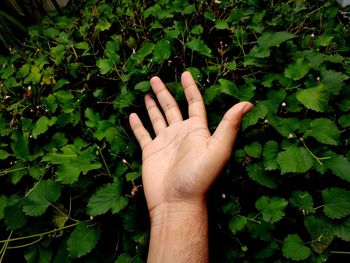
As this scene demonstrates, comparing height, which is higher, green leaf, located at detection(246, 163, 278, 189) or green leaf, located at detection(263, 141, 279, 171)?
green leaf, located at detection(263, 141, 279, 171)

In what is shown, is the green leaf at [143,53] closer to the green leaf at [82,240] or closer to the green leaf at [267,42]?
the green leaf at [267,42]

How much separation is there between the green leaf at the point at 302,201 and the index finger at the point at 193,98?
1.52ft

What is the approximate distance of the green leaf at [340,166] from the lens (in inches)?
38.3

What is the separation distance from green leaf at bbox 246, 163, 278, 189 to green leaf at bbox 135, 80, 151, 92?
0.58 m

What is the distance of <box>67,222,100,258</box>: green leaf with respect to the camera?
1.05 m

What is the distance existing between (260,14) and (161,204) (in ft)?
3.68

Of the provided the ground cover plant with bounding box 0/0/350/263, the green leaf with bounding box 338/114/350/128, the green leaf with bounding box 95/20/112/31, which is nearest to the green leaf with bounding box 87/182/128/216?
the ground cover plant with bounding box 0/0/350/263

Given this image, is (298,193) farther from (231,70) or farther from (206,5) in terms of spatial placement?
(206,5)

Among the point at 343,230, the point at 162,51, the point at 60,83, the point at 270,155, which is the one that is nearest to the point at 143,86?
the point at 162,51

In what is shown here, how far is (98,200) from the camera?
110cm

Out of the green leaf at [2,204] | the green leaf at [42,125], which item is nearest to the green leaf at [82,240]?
the green leaf at [2,204]

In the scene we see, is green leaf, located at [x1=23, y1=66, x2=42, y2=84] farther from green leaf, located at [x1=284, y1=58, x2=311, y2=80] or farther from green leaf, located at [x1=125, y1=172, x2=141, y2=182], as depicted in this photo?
green leaf, located at [x1=284, y1=58, x2=311, y2=80]

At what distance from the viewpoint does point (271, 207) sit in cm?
100

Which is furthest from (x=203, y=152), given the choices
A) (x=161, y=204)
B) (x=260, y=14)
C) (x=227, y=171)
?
(x=260, y=14)
